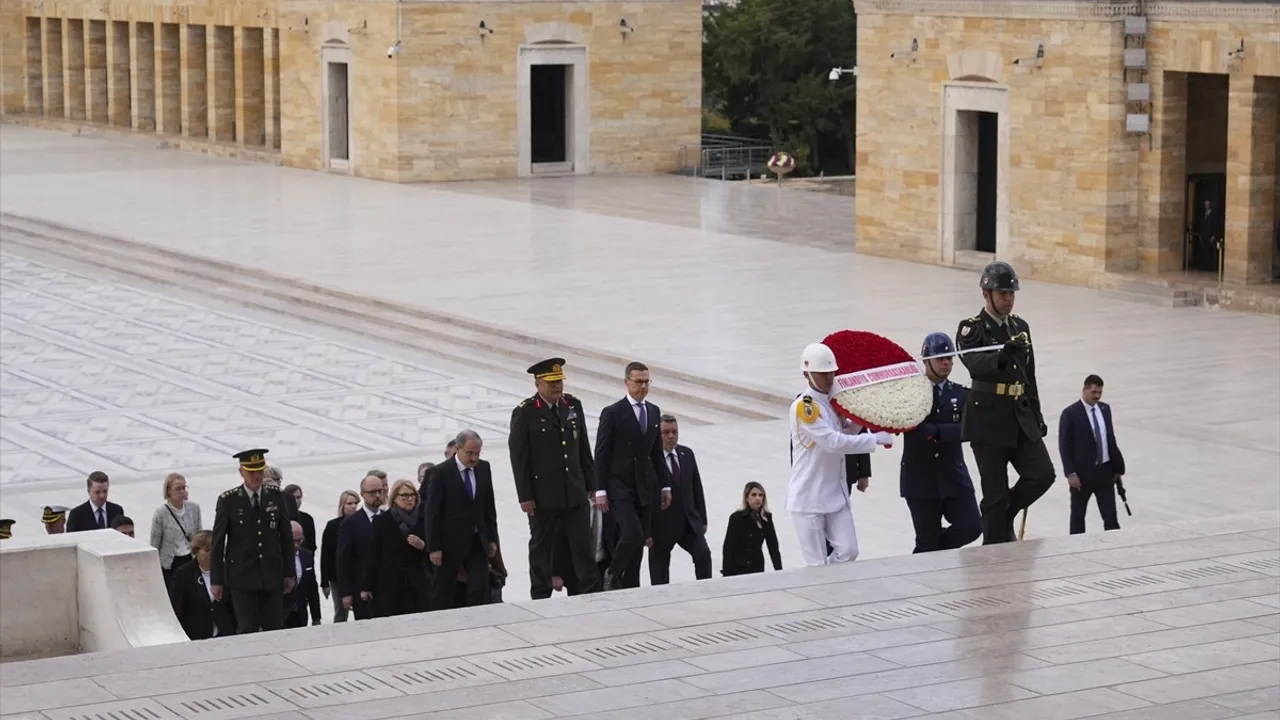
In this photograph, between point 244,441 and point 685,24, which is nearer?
point 244,441

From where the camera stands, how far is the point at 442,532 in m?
10.7

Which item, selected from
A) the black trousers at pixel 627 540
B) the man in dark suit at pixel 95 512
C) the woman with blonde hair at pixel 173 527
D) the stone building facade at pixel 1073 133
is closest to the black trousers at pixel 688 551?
the black trousers at pixel 627 540

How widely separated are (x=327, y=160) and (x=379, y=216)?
7.02 m

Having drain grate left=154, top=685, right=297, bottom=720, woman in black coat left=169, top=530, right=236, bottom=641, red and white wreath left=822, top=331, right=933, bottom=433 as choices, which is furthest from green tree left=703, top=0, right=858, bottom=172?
drain grate left=154, top=685, right=297, bottom=720

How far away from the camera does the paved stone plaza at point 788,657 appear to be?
8.09 meters

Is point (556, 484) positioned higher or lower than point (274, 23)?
lower

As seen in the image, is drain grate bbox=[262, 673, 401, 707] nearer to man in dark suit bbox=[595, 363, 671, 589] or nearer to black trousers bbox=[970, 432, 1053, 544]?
man in dark suit bbox=[595, 363, 671, 589]

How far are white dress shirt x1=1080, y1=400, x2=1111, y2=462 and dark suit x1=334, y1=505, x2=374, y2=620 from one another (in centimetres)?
441

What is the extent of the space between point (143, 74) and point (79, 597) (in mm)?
36172

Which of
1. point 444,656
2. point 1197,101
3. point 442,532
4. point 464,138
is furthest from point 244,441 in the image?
point 464,138

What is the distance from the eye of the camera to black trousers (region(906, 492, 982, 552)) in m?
10.4

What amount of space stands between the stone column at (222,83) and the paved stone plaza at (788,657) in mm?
33412

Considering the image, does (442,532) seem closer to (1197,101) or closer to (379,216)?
(1197,101)

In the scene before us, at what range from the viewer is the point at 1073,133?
23.6 meters
